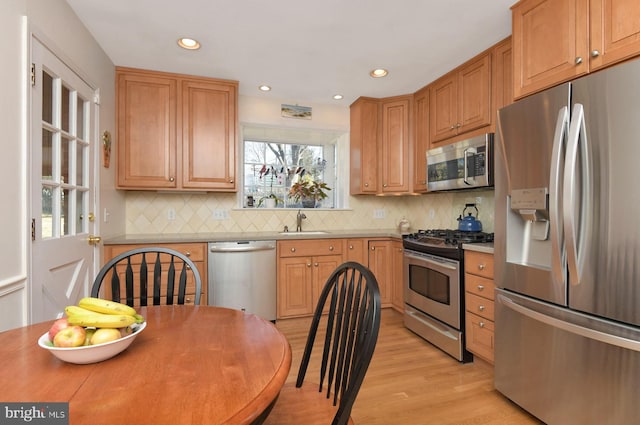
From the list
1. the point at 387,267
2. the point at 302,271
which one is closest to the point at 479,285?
the point at 387,267

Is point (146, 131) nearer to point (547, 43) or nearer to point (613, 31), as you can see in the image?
point (547, 43)

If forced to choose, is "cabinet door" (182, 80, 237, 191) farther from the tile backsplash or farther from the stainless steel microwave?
the stainless steel microwave

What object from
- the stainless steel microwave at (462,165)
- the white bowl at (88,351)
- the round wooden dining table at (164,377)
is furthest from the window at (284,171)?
the white bowl at (88,351)

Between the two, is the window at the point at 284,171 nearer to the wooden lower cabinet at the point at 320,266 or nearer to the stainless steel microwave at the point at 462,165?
the wooden lower cabinet at the point at 320,266

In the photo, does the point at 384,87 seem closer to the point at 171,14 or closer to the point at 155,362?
the point at 171,14

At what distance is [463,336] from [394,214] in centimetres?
194

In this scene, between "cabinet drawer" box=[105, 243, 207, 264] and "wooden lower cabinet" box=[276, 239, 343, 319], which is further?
"wooden lower cabinet" box=[276, 239, 343, 319]

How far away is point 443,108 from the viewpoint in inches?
117

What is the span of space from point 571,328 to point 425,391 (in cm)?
93

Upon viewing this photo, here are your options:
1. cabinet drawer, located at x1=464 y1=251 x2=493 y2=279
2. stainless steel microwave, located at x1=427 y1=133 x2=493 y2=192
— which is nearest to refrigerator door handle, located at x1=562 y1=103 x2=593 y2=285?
cabinet drawer, located at x1=464 y1=251 x2=493 y2=279

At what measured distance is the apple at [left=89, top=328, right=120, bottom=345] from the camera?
2.67 ft

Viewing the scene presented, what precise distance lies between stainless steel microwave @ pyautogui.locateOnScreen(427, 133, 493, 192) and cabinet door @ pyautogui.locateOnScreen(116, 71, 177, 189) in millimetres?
2418

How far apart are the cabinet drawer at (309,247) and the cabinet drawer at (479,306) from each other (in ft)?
4.23

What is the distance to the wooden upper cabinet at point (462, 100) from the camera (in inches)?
98.2
